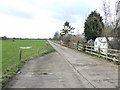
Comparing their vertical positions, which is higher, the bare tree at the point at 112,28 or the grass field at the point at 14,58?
the bare tree at the point at 112,28

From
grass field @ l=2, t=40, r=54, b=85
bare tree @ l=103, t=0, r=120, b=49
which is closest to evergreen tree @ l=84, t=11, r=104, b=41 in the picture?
bare tree @ l=103, t=0, r=120, b=49

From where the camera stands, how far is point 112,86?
5.27 metres

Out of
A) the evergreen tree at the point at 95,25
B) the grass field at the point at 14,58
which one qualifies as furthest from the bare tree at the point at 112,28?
the grass field at the point at 14,58

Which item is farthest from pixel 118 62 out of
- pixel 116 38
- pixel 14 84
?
pixel 14 84

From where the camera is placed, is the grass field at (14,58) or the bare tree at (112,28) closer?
the grass field at (14,58)

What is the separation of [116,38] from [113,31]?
0.66 meters

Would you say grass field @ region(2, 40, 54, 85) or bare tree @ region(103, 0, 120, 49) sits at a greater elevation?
bare tree @ region(103, 0, 120, 49)

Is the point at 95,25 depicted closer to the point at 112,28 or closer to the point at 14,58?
the point at 112,28

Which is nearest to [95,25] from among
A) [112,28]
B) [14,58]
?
[112,28]

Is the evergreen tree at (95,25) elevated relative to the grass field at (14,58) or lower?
elevated

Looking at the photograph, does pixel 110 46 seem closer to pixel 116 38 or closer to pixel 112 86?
pixel 116 38

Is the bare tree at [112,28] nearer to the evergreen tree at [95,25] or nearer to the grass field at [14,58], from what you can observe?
the evergreen tree at [95,25]

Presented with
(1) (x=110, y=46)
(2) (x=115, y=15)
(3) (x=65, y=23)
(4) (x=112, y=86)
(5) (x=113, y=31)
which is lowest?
(4) (x=112, y=86)

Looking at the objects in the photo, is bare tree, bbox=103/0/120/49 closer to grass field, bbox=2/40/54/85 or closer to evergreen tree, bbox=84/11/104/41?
evergreen tree, bbox=84/11/104/41
